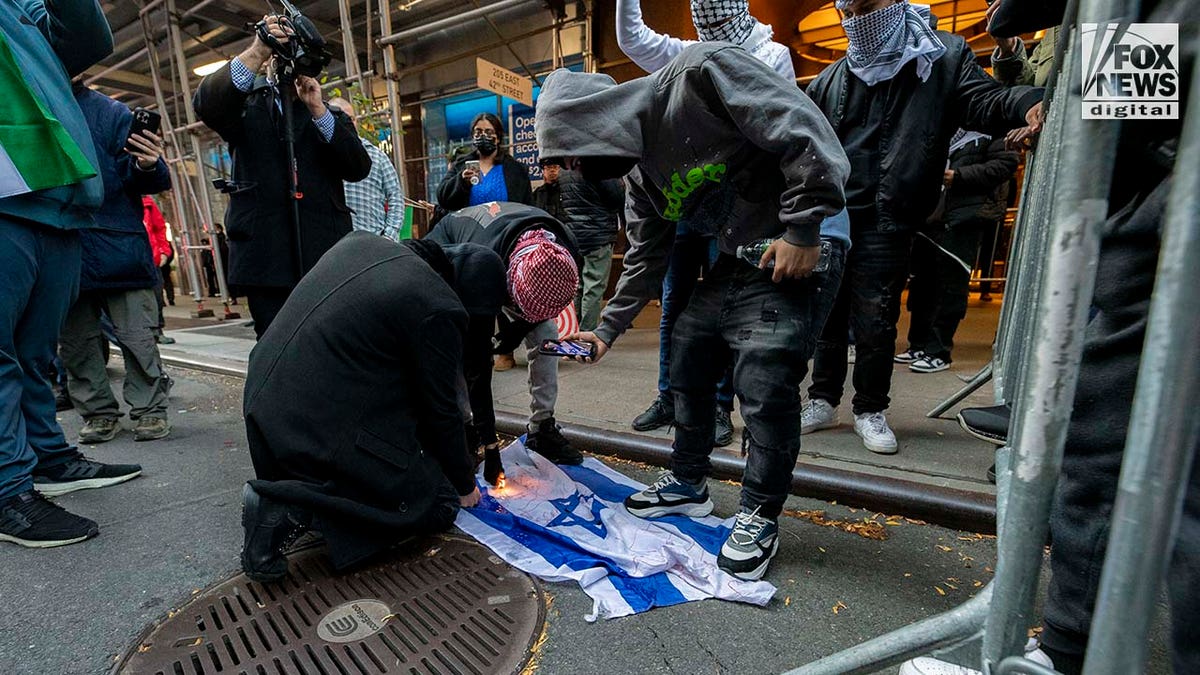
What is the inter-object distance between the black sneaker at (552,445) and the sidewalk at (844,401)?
356 millimetres

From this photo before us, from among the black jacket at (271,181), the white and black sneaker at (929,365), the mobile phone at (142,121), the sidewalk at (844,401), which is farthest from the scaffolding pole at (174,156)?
the white and black sneaker at (929,365)

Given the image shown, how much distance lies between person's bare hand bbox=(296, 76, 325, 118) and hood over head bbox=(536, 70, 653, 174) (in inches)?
64.1

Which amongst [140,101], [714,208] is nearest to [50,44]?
[714,208]

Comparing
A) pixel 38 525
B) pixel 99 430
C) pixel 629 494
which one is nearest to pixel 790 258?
pixel 629 494

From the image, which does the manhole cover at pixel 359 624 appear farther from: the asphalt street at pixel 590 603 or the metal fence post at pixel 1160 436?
the metal fence post at pixel 1160 436

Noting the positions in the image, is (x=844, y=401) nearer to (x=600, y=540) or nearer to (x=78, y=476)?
(x=600, y=540)

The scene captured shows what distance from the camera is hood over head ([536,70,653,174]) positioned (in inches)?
56.6

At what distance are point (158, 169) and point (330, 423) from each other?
2064 mm

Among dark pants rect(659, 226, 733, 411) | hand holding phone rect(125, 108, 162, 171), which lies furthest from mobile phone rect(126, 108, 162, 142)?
dark pants rect(659, 226, 733, 411)

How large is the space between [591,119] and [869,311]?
5.08 ft

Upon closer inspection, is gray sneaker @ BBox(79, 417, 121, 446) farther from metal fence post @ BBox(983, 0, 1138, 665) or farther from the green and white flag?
metal fence post @ BBox(983, 0, 1138, 665)

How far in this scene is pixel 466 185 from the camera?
3664 mm

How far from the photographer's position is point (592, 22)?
6.09 metres

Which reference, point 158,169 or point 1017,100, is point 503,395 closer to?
point 158,169
